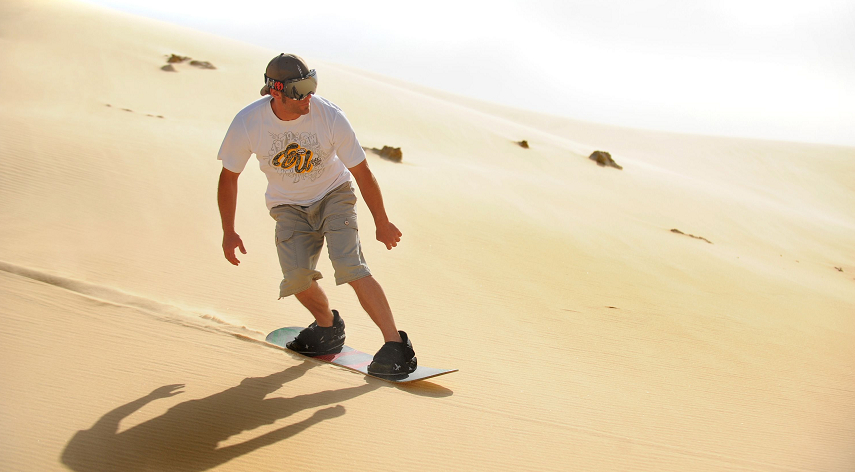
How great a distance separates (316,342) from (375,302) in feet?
2.05

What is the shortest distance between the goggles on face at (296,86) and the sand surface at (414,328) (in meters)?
1.53

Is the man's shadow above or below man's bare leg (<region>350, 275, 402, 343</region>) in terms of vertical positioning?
below

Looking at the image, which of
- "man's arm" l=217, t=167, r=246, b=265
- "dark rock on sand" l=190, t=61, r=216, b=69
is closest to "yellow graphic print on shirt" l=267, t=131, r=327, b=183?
"man's arm" l=217, t=167, r=246, b=265

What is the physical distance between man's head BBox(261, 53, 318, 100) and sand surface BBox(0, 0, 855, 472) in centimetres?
154

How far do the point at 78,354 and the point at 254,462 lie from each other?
1.41m

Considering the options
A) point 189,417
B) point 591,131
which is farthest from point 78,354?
point 591,131

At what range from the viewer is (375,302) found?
349 centimetres

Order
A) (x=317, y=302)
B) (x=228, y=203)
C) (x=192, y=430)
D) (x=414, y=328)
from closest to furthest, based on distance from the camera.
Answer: (x=192, y=430), (x=228, y=203), (x=317, y=302), (x=414, y=328)

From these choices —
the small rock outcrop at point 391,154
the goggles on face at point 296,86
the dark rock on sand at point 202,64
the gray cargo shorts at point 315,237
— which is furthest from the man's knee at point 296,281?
the dark rock on sand at point 202,64

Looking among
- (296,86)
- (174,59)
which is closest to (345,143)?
(296,86)

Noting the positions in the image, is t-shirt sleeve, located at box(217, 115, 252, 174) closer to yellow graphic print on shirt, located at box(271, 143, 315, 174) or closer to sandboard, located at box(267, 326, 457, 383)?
yellow graphic print on shirt, located at box(271, 143, 315, 174)

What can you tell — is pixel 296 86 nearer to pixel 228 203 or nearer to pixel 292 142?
pixel 292 142

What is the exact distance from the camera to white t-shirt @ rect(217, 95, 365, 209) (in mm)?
3338

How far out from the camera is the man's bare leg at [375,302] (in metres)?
3.49
